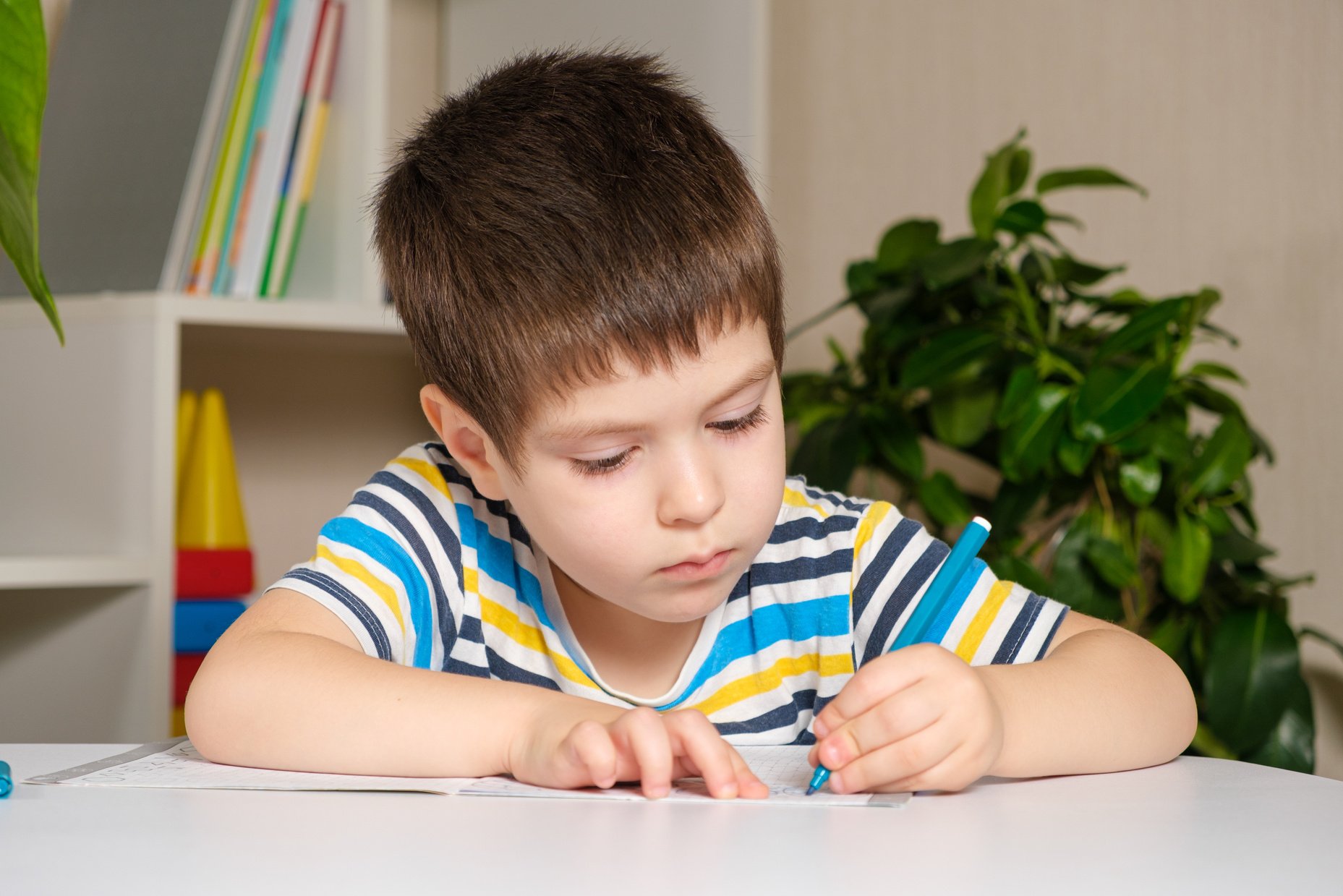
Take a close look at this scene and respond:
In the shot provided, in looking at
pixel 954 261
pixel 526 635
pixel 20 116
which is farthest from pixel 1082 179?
pixel 20 116

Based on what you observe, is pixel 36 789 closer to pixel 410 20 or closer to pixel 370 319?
pixel 370 319

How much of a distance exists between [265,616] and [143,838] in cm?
28

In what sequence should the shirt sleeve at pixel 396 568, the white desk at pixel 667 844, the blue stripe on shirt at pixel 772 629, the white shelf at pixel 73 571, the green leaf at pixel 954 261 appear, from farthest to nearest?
the green leaf at pixel 954 261
the white shelf at pixel 73 571
the blue stripe on shirt at pixel 772 629
the shirt sleeve at pixel 396 568
the white desk at pixel 667 844

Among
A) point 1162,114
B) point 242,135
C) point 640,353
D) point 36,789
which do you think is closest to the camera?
point 36,789

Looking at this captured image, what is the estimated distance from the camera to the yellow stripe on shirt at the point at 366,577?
80 cm

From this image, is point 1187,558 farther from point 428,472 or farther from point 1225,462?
point 428,472

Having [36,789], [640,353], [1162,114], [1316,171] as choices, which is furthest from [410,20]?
[36,789]

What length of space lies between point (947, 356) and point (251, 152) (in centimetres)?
80

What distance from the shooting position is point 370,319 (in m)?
1.37

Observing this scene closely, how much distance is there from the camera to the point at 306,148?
4.51 feet

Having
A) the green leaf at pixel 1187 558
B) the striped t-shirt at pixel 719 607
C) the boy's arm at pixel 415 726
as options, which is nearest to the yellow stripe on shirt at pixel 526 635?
the striped t-shirt at pixel 719 607

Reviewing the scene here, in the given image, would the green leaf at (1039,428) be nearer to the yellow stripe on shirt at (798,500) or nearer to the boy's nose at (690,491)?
the yellow stripe on shirt at (798,500)

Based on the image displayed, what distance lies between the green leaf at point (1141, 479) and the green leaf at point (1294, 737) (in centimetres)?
25

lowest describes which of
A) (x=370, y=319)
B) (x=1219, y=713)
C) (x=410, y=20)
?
(x=1219, y=713)
